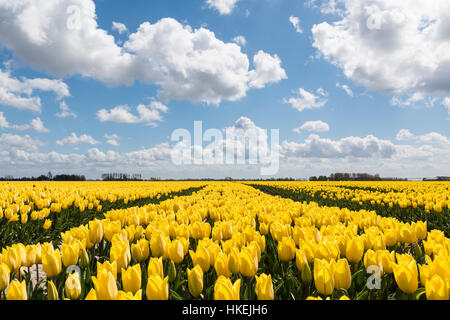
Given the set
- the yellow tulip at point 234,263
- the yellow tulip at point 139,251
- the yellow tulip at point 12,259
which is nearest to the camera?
the yellow tulip at point 234,263

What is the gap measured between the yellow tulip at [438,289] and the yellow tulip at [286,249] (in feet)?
3.13

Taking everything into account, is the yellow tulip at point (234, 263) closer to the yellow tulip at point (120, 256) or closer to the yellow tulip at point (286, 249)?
the yellow tulip at point (286, 249)

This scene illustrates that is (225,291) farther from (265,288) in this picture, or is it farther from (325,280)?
(325,280)

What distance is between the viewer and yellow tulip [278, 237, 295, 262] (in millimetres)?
2260

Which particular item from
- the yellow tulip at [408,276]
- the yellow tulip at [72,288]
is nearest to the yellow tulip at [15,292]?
the yellow tulip at [72,288]

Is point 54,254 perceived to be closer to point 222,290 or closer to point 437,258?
point 222,290

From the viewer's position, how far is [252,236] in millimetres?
2770

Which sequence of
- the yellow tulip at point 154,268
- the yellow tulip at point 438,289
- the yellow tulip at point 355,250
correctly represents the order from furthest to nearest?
the yellow tulip at point 355,250 < the yellow tulip at point 154,268 < the yellow tulip at point 438,289

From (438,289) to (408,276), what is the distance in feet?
0.61

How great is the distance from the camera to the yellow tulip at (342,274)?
5.62ft

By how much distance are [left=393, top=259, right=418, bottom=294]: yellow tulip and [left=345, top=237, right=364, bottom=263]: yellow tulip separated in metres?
0.52

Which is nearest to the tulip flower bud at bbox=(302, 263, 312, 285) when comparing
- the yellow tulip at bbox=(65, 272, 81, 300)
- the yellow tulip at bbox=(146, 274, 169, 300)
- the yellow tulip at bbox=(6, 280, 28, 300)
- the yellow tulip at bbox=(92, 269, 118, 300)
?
the yellow tulip at bbox=(146, 274, 169, 300)
